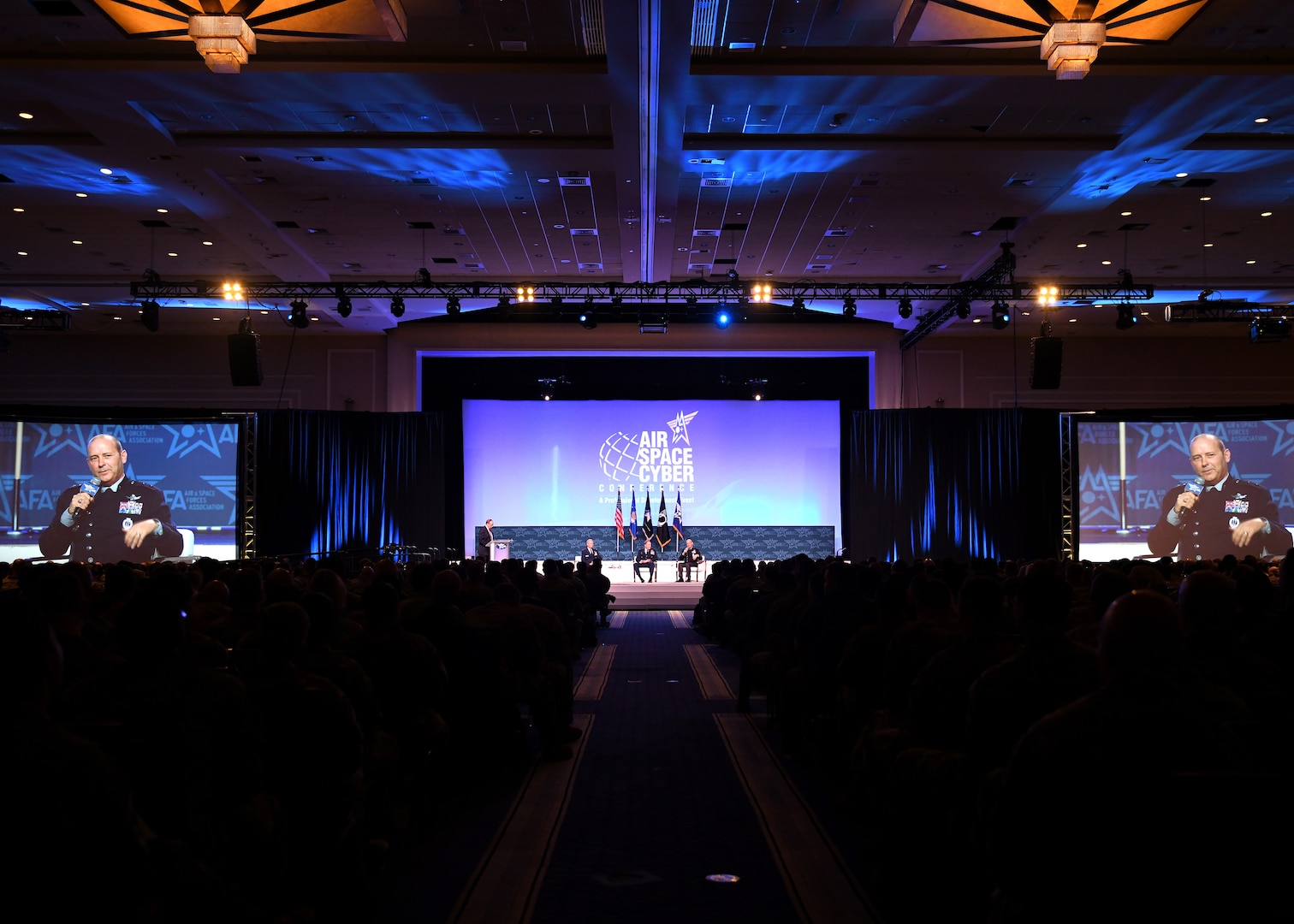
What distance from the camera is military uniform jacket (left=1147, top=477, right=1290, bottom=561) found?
17766 mm

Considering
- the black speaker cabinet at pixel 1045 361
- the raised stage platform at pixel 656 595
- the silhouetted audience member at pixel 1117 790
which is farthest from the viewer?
the raised stage platform at pixel 656 595

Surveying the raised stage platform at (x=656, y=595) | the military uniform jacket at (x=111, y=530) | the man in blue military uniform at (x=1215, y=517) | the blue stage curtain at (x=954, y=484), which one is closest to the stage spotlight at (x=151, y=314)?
the military uniform jacket at (x=111, y=530)

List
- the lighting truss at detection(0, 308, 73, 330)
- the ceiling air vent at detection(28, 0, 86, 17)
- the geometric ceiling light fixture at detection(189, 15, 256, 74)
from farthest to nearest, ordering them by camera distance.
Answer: the lighting truss at detection(0, 308, 73, 330)
the ceiling air vent at detection(28, 0, 86, 17)
the geometric ceiling light fixture at detection(189, 15, 256, 74)

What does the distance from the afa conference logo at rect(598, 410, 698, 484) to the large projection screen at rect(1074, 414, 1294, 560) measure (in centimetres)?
748

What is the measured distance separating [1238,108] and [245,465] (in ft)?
52.3

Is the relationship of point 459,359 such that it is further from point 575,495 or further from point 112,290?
point 112,290

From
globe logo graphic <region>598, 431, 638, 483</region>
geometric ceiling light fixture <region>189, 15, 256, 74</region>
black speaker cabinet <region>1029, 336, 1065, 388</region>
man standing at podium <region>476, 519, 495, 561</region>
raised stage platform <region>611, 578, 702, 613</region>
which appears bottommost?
raised stage platform <region>611, 578, 702, 613</region>

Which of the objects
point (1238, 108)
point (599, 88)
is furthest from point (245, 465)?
point (1238, 108)

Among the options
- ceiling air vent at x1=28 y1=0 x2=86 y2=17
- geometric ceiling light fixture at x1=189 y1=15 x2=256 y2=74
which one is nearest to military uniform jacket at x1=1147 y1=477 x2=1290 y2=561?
geometric ceiling light fixture at x1=189 y1=15 x2=256 y2=74

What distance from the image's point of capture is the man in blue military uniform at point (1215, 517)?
17.8 metres

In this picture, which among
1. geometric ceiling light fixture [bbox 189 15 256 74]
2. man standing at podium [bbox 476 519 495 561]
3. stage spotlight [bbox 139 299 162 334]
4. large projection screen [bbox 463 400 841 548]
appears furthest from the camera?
large projection screen [bbox 463 400 841 548]

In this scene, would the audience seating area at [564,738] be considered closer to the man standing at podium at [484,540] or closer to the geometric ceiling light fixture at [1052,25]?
the geometric ceiling light fixture at [1052,25]

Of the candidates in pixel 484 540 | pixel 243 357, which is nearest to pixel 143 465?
pixel 243 357

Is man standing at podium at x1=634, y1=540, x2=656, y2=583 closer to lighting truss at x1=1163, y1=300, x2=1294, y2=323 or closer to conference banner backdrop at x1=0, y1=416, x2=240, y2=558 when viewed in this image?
conference banner backdrop at x1=0, y1=416, x2=240, y2=558
